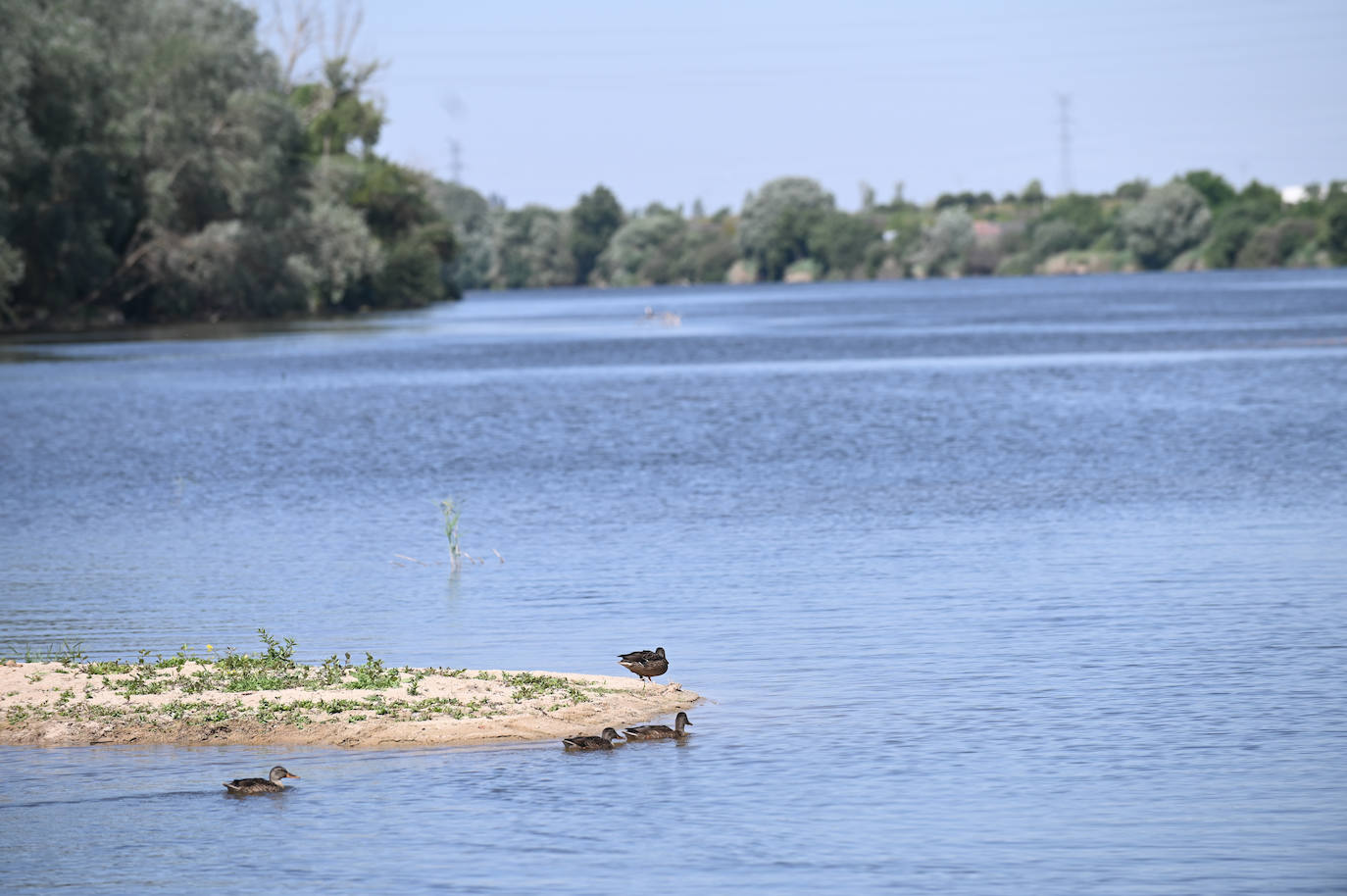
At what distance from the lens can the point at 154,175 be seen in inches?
3752

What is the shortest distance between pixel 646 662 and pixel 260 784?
3944 mm

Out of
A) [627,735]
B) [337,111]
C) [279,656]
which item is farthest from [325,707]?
[337,111]

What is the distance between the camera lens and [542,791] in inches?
534

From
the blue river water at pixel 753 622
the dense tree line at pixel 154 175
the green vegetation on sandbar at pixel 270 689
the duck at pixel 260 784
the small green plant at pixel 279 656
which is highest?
the dense tree line at pixel 154 175

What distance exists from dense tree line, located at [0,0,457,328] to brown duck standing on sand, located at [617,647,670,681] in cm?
7102

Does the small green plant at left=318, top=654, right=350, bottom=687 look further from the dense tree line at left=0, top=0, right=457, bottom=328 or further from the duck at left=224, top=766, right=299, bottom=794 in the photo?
the dense tree line at left=0, top=0, right=457, bottom=328

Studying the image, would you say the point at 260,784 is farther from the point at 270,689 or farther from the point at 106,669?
the point at 106,669

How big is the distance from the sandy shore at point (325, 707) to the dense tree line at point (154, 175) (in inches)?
2740

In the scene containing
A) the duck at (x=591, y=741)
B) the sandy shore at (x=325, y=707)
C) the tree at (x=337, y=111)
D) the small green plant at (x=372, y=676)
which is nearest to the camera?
the duck at (x=591, y=741)

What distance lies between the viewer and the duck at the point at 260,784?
13.4 meters

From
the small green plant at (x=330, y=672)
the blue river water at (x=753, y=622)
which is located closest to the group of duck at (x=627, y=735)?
the blue river water at (x=753, y=622)

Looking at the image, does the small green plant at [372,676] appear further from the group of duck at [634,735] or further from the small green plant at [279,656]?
the group of duck at [634,735]

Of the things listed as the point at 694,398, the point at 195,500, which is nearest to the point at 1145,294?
the point at 694,398

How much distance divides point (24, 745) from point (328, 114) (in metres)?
131
